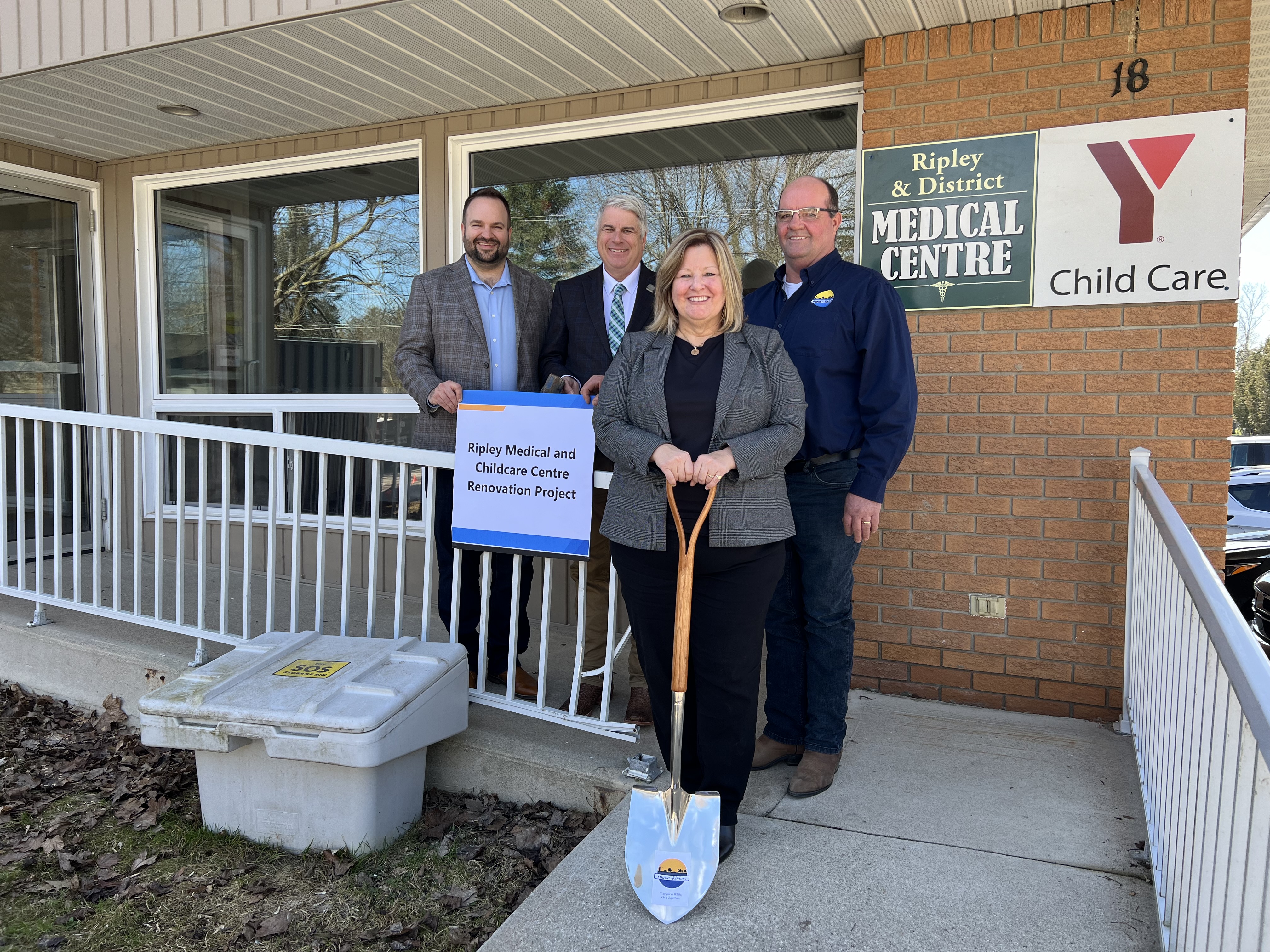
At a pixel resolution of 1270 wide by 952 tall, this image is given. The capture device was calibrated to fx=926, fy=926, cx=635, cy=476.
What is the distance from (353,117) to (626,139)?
1603 mm

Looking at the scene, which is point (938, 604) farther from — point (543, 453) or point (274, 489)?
point (274, 489)

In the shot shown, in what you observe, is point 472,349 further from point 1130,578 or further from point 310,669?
point 1130,578

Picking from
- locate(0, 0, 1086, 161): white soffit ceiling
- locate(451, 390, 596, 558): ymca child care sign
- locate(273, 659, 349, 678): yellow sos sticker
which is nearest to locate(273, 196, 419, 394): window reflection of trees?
locate(0, 0, 1086, 161): white soffit ceiling

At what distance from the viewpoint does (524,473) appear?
323 cm

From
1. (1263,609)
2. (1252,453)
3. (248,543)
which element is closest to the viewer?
(248,543)

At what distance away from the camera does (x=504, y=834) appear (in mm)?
3061

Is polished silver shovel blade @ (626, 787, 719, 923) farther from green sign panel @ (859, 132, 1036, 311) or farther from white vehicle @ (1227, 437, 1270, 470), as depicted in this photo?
white vehicle @ (1227, 437, 1270, 470)

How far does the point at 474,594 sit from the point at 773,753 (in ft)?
4.17

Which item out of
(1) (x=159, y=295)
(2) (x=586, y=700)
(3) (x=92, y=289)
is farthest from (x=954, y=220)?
(3) (x=92, y=289)

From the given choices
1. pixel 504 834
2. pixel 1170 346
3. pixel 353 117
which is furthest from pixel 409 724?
pixel 353 117

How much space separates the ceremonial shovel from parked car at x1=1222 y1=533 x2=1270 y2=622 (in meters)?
5.12

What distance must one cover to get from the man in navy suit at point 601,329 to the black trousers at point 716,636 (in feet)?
2.47

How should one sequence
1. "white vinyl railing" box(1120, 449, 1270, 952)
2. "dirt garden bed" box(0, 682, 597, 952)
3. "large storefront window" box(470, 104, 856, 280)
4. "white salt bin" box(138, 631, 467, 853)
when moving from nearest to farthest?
"white vinyl railing" box(1120, 449, 1270, 952), "dirt garden bed" box(0, 682, 597, 952), "white salt bin" box(138, 631, 467, 853), "large storefront window" box(470, 104, 856, 280)

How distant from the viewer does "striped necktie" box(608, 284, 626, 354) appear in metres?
3.36
